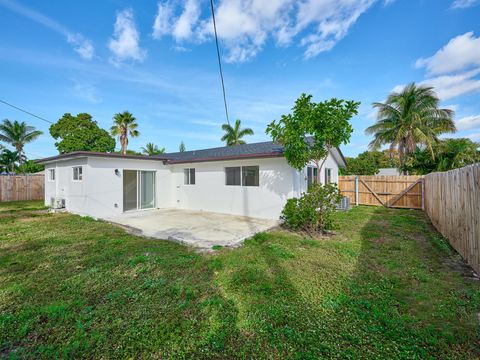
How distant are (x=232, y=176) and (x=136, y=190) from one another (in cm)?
506

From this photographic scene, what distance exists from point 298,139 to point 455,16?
8.24m

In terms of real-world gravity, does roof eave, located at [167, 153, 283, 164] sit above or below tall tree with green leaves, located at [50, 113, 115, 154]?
below

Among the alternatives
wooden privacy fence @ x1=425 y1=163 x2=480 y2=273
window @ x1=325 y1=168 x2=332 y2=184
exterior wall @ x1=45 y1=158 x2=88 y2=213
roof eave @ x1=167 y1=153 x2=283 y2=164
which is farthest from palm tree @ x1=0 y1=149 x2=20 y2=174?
wooden privacy fence @ x1=425 y1=163 x2=480 y2=273

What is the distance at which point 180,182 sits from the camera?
1230 centimetres

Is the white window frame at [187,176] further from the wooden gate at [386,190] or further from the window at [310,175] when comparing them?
the wooden gate at [386,190]

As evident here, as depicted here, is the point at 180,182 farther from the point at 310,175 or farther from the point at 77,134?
the point at 77,134

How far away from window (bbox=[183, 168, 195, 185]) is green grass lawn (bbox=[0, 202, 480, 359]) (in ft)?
21.2

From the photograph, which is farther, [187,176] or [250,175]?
[187,176]

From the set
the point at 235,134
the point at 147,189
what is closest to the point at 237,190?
the point at 147,189

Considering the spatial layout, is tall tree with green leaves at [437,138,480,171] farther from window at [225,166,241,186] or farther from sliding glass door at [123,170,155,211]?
sliding glass door at [123,170,155,211]

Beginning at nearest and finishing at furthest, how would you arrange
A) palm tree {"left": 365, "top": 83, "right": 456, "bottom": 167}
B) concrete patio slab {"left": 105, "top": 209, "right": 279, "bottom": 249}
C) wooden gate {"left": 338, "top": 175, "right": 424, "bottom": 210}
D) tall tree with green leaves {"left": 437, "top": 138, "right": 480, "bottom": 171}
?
concrete patio slab {"left": 105, "top": 209, "right": 279, "bottom": 249} < wooden gate {"left": 338, "top": 175, "right": 424, "bottom": 210} < tall tree with green leaves {"left": 437, "top": 138, "right": 480, "bottom": 171} < palm tree {"left": 365, "top": 83, "right": 456, "bottom": 167}

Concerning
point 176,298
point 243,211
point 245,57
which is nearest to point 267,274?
point 176,298

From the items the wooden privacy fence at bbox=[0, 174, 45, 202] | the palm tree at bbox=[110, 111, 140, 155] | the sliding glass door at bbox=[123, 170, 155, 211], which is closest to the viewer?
the sliding glass door at bbox=[123, 170, 155, 211]

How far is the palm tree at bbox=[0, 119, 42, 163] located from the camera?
2417cm
